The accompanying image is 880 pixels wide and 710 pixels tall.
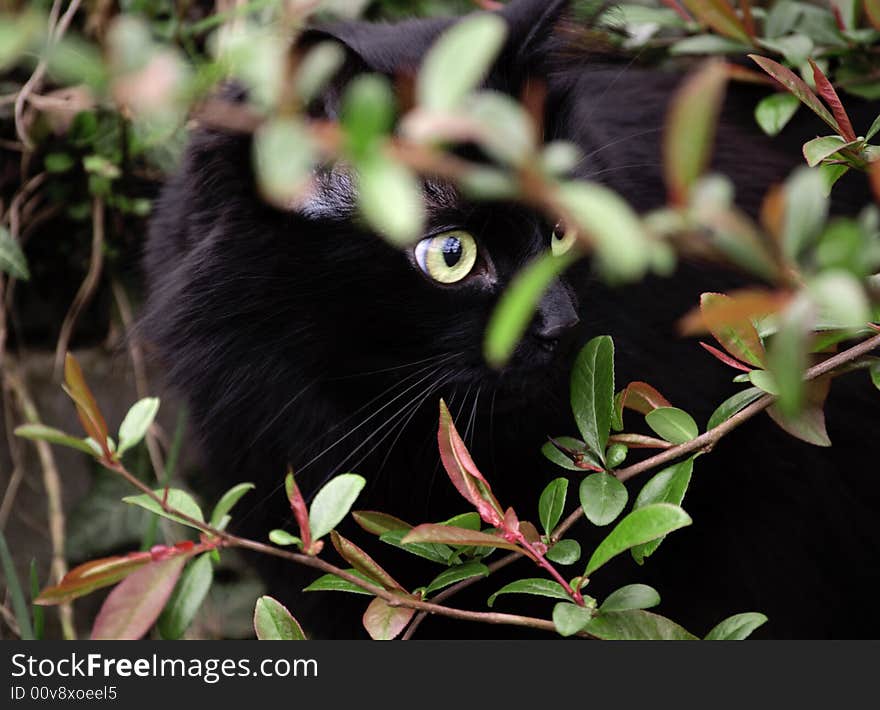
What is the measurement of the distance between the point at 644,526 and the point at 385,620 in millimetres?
325

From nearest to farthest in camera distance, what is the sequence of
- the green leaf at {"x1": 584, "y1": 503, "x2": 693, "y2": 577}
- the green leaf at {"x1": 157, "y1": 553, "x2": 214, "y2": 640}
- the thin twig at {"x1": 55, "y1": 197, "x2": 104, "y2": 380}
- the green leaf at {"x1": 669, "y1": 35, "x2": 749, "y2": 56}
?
1. the green leaf at {"x1": 584, "y1": 503, "x2": 693, "y2": 577}
2. the green leaf at {"x1": 157, "y1": 553, "x2": 214, "y2": 640}
3. the green leaf at {"x1": 669, "y1": 35, "x2": 749, "y2": 56}
4. the thin twig at {"x1": 55, "y1": 197, "x2": 104, "y2": 380}

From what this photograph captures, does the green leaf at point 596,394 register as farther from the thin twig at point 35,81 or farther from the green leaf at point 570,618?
the thin twig at point 35,81

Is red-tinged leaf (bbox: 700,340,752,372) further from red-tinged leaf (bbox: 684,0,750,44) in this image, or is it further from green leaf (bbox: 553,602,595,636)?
red-tinged leaf (bbox: 684,0,750,44)

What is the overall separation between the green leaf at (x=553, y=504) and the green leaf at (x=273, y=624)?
31 cm

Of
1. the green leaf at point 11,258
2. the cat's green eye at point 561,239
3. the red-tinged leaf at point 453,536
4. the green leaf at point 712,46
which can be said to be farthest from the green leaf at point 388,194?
the green leaf at point 11,258

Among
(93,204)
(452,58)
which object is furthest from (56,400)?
(452,58)

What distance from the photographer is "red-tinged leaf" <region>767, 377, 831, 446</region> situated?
3.63 feet

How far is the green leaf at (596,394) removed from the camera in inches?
45.7

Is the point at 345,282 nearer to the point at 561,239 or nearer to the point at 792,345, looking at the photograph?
the point at 561,239

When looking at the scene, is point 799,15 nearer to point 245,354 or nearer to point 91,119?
point 245,354

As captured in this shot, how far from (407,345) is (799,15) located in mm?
1008

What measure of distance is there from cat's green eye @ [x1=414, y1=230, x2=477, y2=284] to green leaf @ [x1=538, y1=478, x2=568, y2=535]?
1.11ft

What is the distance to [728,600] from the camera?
6.01 ft

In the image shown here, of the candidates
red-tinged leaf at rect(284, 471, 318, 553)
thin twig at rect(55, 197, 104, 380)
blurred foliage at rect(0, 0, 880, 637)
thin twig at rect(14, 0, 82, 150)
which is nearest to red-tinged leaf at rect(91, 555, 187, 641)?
blurred foliage at rect(0, 0, 880, 637)
